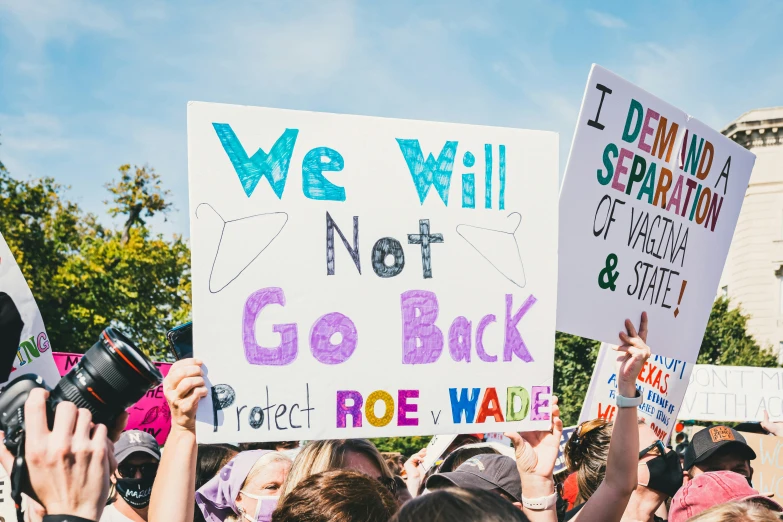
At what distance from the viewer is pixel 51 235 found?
2700 cm

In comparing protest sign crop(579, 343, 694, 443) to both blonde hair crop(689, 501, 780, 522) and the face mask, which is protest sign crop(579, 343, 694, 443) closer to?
blonde hair crop(689, 501, 780, 522)

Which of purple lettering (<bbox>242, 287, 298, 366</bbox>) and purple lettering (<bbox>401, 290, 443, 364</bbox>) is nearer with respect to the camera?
purple lettering (<bbox>242, 287, 298, 366</bbox>)

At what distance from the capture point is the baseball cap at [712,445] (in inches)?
166

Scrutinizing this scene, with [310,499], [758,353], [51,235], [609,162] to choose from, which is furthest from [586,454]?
[758,353]

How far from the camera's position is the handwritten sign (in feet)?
19.7

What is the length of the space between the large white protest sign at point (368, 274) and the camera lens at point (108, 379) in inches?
18.4

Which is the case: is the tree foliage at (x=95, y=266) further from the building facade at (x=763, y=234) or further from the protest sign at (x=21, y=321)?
the building facade at (x=763, y=234)

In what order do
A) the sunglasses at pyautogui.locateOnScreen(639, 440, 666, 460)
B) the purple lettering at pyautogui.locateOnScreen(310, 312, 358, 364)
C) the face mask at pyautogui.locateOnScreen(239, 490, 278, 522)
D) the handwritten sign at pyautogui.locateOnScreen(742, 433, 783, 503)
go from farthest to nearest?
the handwritten sign at pyautogui.locateOnScreen(742, 433, 783, 503), the sunglasses at pyautogui.locateOnScreen(639, 440, 666, 460), the face mask at pyautogui.locateOnScreen(239, 490, 278, 522), the purple lettering at pyautogui.locateOnScreen(310, 312, 358, 364)

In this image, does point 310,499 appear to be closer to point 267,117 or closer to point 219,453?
point 267,117

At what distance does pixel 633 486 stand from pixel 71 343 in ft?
78.3

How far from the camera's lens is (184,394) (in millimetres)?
2342

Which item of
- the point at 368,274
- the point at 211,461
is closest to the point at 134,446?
the point at 211,461

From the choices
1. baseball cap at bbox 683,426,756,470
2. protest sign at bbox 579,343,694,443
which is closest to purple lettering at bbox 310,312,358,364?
protest sign at bbox 579,343,694,443

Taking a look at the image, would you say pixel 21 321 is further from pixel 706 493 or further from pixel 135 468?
pixel 706 493
